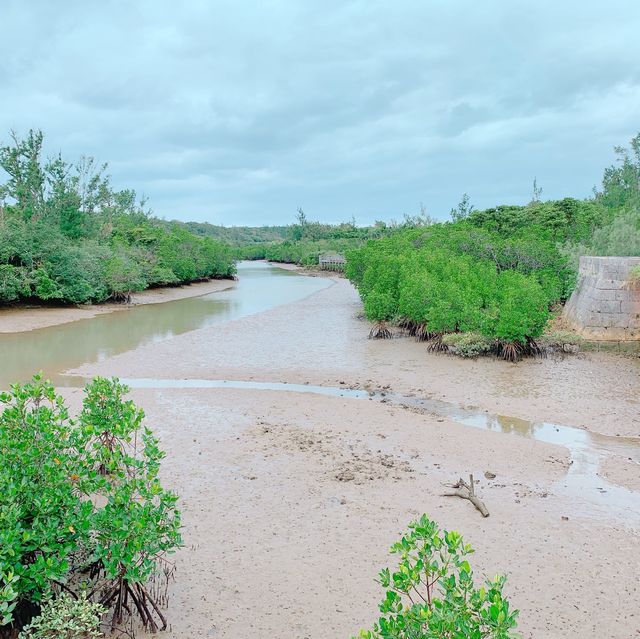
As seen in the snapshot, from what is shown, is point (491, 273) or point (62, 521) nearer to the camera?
point (62, 521)

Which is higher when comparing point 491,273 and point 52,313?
point 491,273

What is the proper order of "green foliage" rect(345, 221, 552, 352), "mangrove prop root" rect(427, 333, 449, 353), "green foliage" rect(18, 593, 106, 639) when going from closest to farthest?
"green foliage" rect(18, 593, 106, 639) < "green foliage" rect(345, 221, 552, 352) < "mangrove prop root" rect(427, 333, 449, 353)

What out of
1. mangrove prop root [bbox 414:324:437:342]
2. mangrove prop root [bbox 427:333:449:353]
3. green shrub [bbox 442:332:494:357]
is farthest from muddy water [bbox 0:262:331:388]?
green shrub [bbox 442:332:494:357]

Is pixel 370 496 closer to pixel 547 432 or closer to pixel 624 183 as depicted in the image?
pixel 547 432

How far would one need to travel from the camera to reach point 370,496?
7090mm

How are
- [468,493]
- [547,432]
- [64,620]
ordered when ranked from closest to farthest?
[64,620] → [468,493] → [547,432]

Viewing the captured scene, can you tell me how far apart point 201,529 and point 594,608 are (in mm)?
3807

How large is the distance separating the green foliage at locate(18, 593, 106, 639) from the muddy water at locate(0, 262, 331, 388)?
10.8 m

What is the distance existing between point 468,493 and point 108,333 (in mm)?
18016

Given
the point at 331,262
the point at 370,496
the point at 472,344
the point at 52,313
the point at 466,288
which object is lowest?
the point at 370,496

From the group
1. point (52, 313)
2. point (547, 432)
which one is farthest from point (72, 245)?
point (547, 432)

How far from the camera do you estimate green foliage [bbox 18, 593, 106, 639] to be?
367 cm

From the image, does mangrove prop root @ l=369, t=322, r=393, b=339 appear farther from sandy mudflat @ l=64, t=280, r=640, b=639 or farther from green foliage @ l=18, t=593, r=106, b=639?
green foliage @ l=18, t=593, r=106, b=639

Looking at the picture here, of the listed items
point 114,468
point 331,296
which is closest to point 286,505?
point 114,468
